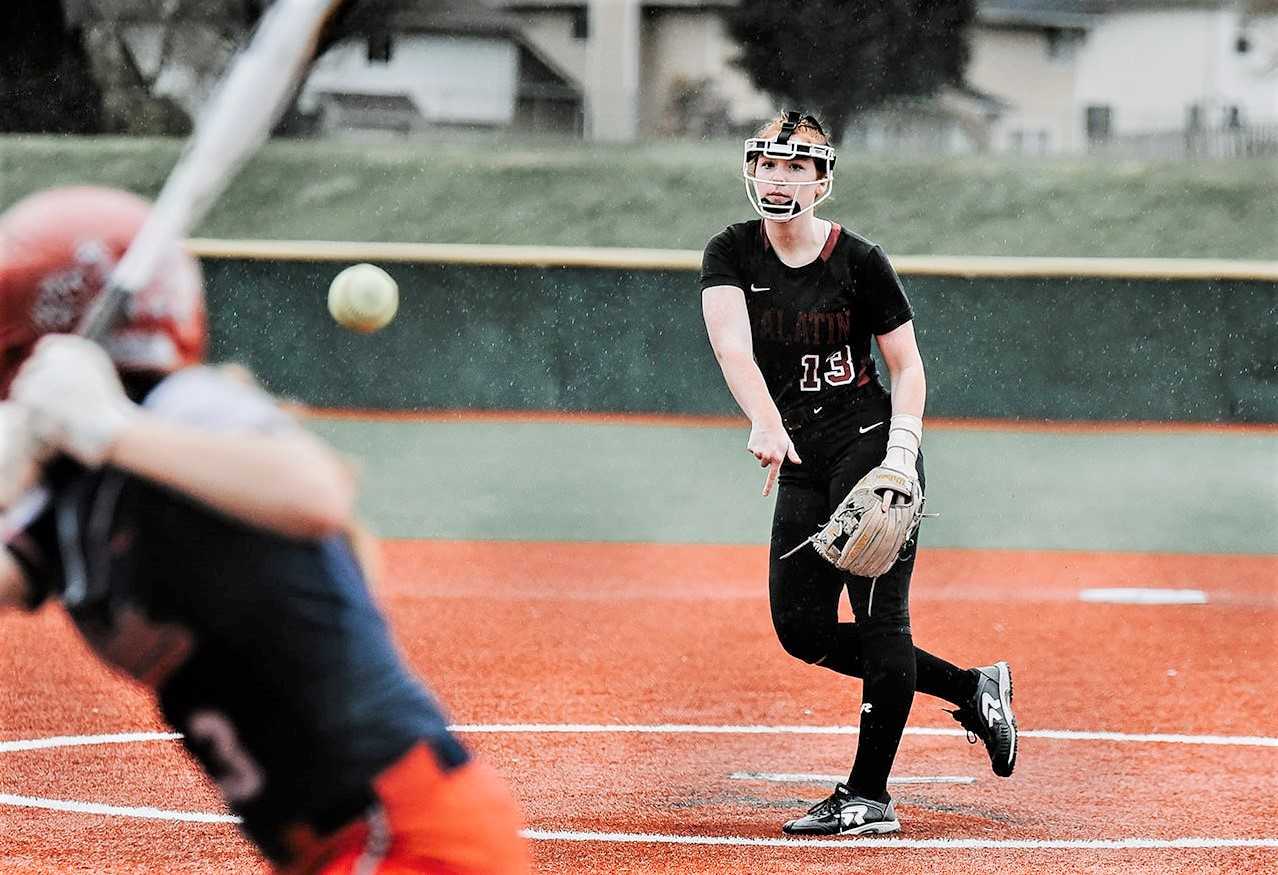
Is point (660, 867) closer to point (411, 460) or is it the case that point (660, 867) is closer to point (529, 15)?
point (411, 460)

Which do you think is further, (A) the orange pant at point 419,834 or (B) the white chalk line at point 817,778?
(B) the white chalk line at point 817,778

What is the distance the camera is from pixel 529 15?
27.7 meters

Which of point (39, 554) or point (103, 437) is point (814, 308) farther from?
point (103, 437)

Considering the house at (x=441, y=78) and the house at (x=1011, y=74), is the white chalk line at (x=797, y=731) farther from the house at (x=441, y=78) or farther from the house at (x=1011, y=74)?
the house at (x=441, y=78)

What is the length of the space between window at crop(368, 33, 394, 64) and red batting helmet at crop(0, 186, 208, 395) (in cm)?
2521

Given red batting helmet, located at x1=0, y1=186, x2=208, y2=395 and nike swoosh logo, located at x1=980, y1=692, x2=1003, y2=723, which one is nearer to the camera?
red batting helmet, located at x1=0, y1=186, x2=208, y2=395

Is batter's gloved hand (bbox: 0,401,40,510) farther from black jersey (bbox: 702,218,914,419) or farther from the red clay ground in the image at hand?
black jersey (bbox: 702,218,914,419)

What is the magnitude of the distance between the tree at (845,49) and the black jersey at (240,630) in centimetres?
2457

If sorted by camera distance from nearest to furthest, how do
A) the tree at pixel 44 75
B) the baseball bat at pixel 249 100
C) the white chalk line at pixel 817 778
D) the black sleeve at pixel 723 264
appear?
the baseball bat at pixel 249 100 → the black sleeve at pixel 723 264 → the white chalk line at pixel 817 778 → the tree at pixel 44 75

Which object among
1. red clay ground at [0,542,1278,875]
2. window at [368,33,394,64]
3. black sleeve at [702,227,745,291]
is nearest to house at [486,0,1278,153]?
window at [368,33,394,64]

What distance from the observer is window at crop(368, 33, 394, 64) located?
2677cm

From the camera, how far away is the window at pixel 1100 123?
26.0 m

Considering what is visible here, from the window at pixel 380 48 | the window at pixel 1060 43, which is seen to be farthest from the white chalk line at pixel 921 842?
the window at pixel 1060 43

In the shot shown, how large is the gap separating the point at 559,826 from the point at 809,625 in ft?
3.33
